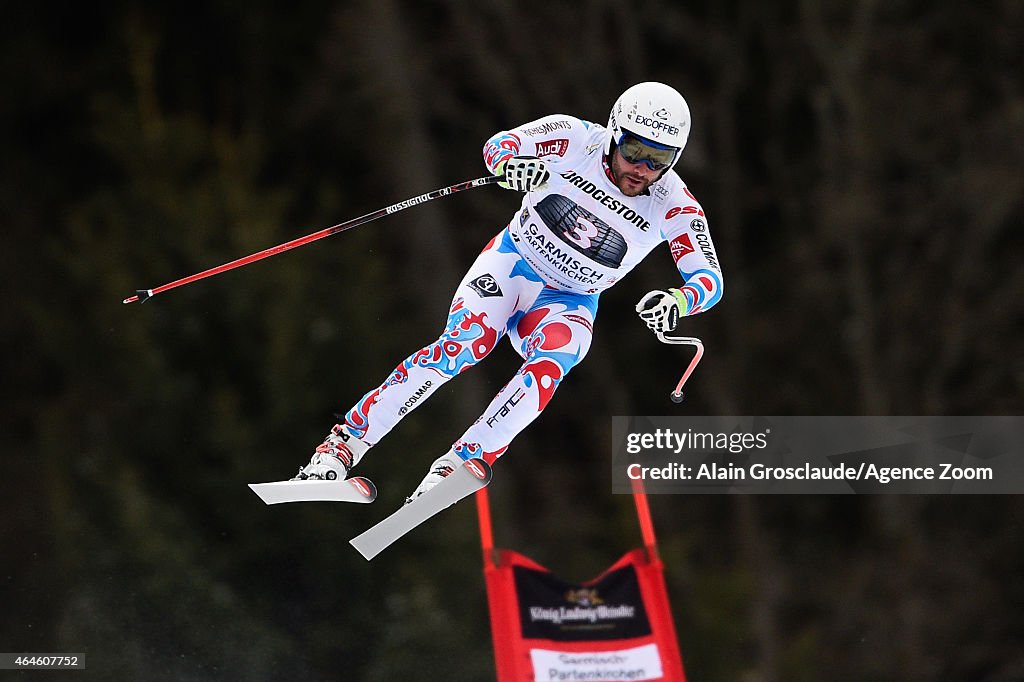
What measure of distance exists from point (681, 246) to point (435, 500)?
1.43 m

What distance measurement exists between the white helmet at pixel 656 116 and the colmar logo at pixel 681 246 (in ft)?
1.30

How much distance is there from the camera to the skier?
5.84m

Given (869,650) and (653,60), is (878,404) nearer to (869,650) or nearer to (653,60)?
(869,650)

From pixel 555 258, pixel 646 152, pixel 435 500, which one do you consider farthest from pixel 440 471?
pixel 646 152

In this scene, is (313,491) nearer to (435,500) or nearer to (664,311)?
(435,500)

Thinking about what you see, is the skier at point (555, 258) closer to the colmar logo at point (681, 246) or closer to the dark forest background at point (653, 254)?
the colmar logo at point (681, 246)

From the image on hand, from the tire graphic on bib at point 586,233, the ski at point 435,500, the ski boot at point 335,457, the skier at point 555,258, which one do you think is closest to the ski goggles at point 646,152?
the skier at point 555,258

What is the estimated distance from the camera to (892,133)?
13086 mm

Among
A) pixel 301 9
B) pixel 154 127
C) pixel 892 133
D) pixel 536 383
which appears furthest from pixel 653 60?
pixel 536 383

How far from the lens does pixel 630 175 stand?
233 inches

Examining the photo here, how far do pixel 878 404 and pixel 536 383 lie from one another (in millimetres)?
7892

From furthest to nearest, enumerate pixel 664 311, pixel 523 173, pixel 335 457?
pixel 335 457
pixel 523 173
pixel 664 311

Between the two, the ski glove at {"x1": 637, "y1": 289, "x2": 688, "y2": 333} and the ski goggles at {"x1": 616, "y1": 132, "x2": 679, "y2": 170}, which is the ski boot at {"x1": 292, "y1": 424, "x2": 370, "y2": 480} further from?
the ski goggles at {"x1": 616, "y1": 132, "x2": 679, "y2": 170}

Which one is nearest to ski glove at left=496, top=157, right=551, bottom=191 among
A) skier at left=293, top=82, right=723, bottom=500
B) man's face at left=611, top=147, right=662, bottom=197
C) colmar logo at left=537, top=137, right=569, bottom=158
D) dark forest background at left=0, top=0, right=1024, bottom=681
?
skier at left=293, top=82, right=723, bottom=500
